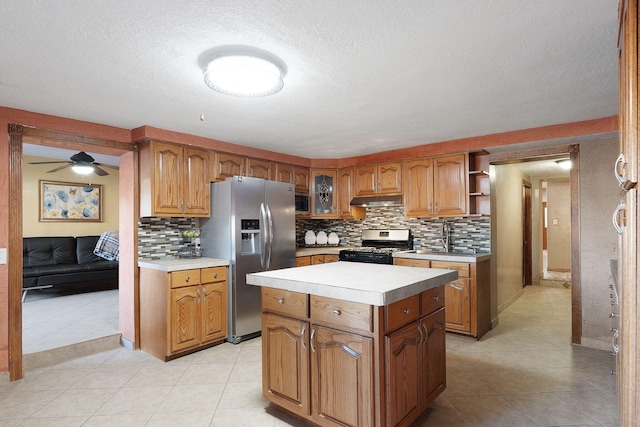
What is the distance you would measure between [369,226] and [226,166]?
2.33 meters

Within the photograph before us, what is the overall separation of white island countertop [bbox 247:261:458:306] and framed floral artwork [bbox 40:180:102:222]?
236 inches

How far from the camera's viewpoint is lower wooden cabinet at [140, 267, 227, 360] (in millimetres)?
3281

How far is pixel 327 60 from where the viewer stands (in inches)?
82.7

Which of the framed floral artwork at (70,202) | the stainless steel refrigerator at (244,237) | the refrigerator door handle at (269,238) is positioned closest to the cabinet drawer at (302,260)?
the stainless steel refrigerator at (244,237)

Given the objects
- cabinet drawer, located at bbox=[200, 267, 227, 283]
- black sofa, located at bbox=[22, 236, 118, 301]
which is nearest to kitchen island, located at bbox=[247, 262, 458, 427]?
cabinet drawer, located at bbox=[200, 267, 227, 283]

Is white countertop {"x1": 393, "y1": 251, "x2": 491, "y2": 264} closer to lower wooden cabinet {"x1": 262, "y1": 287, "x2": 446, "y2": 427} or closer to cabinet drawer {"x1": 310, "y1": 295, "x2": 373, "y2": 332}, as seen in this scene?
lower wooden cabinet {"x1": 262, "y1": 287, "x2": 446, "y2": 427}

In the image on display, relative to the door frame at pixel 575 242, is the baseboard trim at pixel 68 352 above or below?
below

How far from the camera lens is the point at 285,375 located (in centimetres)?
219

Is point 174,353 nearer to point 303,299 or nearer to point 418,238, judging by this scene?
point 303,299

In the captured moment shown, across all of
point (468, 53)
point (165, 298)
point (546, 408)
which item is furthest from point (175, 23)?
point (546, 408)

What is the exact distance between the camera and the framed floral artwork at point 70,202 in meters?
6.34

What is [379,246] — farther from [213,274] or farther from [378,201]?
[213,274]

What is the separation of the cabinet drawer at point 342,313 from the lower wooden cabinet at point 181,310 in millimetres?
1832

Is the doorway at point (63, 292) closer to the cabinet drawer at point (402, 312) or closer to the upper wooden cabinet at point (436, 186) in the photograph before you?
the cabinet drawer at point (402, 312)
